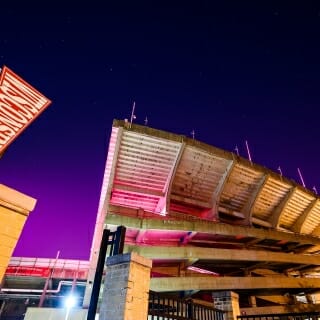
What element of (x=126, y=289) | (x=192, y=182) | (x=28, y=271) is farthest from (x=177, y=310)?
(x=28, y=271)

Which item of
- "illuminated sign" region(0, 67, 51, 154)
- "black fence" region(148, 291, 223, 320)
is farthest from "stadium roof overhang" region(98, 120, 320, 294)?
"illuminated sign" region(0, 67, 51, 154)

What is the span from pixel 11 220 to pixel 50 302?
2709cm

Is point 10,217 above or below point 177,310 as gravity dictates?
above

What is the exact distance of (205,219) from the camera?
59.9 ft

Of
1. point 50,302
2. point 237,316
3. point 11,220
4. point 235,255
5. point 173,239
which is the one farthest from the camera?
point 50,302

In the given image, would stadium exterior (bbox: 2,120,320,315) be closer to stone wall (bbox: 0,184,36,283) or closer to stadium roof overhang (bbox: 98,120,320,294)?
stadium roof overhang (bbox: 98,120,320,294)

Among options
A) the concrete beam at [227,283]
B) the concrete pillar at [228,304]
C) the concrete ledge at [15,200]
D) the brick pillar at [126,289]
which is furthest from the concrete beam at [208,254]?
the concrete ledge at [15,200]

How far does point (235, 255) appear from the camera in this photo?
16.0 metres

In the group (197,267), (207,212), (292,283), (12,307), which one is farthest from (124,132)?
(12,307)

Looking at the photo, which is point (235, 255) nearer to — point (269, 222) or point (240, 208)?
point (240, 208)

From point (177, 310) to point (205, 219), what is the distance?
487 inches

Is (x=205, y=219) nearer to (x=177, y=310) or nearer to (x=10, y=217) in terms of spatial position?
(x=177, y=310)

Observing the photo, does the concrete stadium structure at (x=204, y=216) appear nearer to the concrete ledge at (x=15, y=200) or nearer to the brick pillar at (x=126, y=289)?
the brick pillar at (x=126, y=289)

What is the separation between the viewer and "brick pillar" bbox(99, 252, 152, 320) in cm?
507
